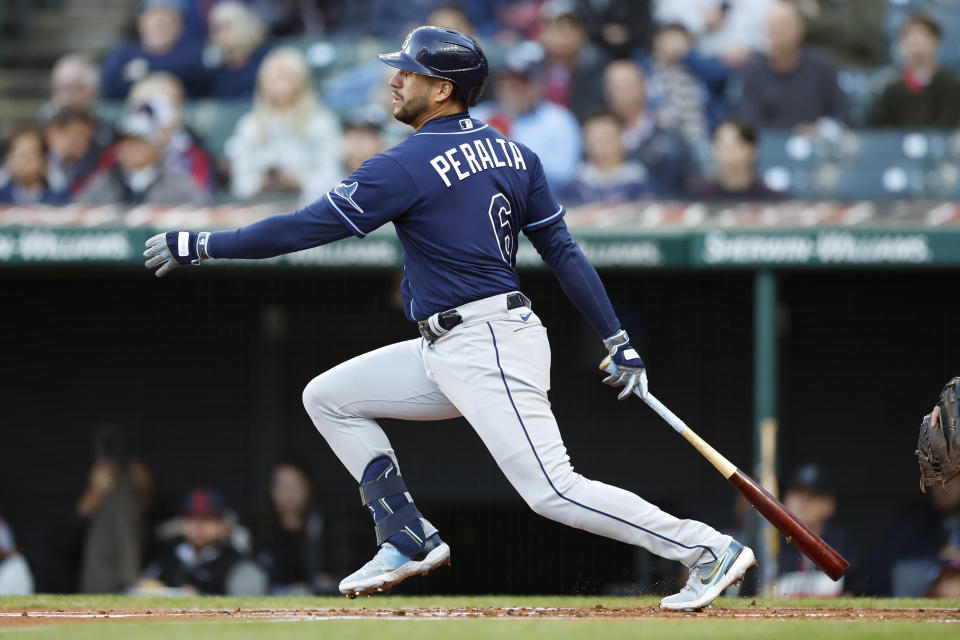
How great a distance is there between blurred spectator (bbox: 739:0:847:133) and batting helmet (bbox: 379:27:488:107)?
4.91 metres

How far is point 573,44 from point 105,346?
11.7 feet

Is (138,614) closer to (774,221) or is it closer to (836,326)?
(774,221)

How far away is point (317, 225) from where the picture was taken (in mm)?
4023

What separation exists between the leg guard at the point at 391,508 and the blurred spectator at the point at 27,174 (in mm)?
5185

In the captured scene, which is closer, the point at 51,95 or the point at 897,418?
the point at 897,418

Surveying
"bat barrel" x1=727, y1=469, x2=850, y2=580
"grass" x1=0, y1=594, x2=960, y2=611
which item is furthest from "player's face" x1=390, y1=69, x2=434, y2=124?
"grass" x1=0, y1=594, x2=960, y2=611

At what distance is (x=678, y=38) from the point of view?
9125 mm

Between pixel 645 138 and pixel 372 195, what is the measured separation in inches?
191

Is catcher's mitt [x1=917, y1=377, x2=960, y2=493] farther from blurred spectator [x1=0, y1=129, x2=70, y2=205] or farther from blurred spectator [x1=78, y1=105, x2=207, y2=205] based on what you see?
blurred spectator [x1=0, y1=129, x2=70, y2=205]

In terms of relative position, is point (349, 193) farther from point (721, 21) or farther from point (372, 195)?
point (721, 21)

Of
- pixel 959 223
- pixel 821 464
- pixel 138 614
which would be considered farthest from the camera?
pixel 821 464

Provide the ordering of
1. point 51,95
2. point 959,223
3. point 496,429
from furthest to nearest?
1. point 51,95
2. point 959,223
3. point 496,429

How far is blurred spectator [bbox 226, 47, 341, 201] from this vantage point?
8.68 m

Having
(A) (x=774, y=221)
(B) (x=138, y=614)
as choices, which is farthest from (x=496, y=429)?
(A) (x=774, y=221)
